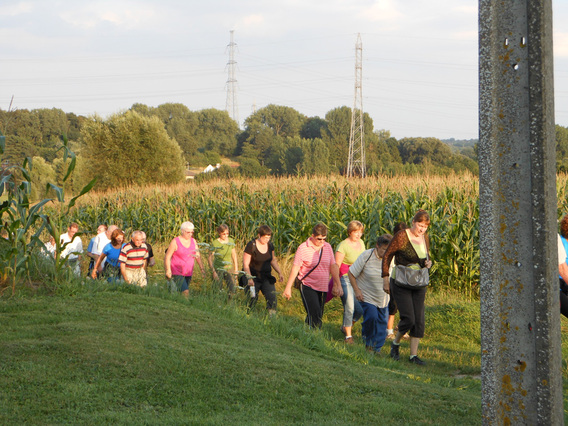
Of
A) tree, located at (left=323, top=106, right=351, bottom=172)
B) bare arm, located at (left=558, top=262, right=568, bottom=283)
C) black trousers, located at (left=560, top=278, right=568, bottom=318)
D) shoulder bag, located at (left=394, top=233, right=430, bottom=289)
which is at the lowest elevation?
black trousers, located at (left=560, top=278, right=568, bottom=318)

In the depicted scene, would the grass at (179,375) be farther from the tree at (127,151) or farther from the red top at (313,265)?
the tree at (127,151)

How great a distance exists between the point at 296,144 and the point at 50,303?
213 feet

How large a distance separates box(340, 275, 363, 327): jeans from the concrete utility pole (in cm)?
726

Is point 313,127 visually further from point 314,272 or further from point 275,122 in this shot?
point 314,272

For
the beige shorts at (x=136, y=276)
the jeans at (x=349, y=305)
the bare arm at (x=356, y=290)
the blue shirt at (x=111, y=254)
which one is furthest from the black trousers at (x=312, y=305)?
the blue shirt at (x=111, y=254)

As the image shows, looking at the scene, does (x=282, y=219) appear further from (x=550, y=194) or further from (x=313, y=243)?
(x=550, y=194)

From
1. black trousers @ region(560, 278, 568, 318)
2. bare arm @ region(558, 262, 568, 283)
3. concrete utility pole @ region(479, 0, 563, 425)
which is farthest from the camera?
black trousers @ region(560, 278, 568, 318)

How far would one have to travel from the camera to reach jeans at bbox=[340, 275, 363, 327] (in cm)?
1015

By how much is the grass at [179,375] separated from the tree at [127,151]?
1539 inches

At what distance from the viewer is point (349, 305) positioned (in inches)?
404

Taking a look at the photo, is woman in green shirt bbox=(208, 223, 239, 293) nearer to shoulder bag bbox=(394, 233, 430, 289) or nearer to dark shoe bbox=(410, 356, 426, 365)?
shoulder bag bbox=(394, 233, 430, 289)

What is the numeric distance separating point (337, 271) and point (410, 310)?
5.96 ft

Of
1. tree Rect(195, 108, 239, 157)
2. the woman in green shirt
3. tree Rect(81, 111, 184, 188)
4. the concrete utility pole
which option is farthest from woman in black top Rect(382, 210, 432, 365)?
tree Rect(195, 108, 239, 157)

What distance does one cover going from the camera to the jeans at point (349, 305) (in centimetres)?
1015
